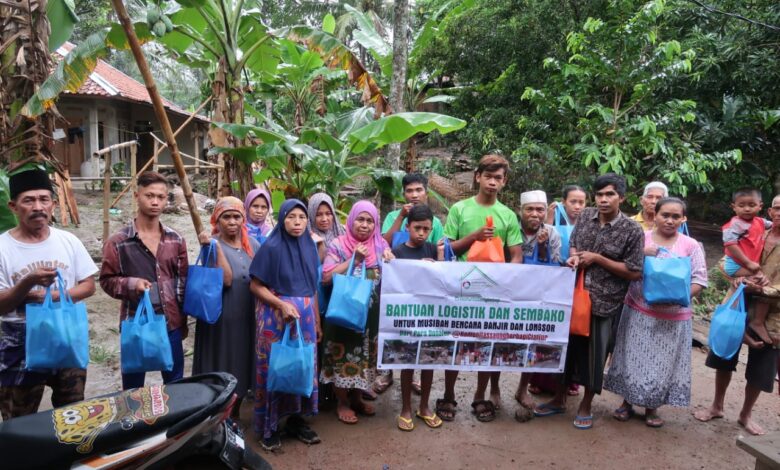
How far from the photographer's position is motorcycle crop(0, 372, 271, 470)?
201 cm

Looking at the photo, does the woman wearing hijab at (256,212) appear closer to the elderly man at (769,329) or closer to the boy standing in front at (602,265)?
the boy standing in front at (602,265)

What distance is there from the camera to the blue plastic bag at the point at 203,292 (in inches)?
118

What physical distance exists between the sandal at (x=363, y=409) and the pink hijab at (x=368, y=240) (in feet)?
3.62

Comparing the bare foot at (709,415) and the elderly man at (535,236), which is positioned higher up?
the elderly man at (535,236)

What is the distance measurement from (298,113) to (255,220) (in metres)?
6.27

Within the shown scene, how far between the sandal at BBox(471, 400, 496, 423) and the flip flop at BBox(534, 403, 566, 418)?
0.34 metres

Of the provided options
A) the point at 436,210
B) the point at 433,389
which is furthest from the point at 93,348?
the point at 436,210

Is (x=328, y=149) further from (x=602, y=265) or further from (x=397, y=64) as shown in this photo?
(x=602, y=265)

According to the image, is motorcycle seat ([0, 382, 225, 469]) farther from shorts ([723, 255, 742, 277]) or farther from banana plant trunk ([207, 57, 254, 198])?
shorts ([723, 255, 742, 277])

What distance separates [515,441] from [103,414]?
8.35 ft

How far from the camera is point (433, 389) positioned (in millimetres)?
4395

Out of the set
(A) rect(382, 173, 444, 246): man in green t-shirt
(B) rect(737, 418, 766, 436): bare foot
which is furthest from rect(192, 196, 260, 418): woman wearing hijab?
(B) rect(737, 418, 766, 436): bare foot

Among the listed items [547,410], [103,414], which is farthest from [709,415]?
[103,414]

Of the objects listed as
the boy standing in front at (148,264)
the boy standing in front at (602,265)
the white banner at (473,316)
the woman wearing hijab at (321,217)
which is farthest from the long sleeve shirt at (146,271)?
the boy standing in front at (602,265)
